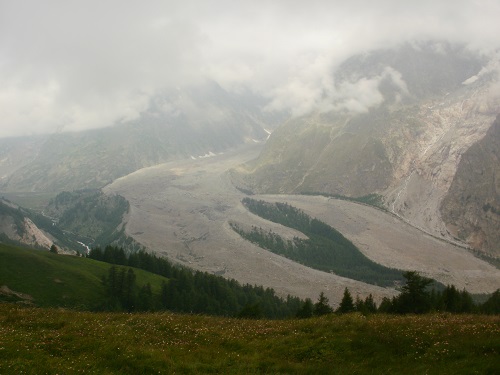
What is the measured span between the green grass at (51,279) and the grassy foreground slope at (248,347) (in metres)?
50.4

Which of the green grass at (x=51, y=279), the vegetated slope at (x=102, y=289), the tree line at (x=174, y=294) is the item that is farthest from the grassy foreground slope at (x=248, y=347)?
the green grass at (x=51, y=279)

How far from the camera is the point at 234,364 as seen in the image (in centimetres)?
1864

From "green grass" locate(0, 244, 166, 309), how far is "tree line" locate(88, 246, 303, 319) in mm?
3693

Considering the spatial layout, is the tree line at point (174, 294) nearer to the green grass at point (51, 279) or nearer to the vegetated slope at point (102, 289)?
the vegetated slope at point (102, 289)

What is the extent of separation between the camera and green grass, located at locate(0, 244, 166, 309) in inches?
2844

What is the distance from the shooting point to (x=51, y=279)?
7944cm

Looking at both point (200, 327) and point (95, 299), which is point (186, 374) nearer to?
point (200, 327)

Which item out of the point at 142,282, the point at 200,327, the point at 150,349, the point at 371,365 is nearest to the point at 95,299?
the point at 142,282

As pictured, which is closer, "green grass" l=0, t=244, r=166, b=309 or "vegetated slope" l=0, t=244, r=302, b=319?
"green grass" l=0, t=244, r=166, b=309

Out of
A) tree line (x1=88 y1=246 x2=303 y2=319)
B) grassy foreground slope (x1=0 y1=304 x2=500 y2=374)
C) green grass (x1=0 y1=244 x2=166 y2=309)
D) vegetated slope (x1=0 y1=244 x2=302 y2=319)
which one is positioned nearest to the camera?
grassy foreground slope (x1=0 y1=304 x2=500 y2=374)


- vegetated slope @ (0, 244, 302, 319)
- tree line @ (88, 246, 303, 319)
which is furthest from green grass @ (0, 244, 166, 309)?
tree line @ (88, 246, 303, 319)

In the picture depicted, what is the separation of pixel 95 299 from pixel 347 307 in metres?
51.8

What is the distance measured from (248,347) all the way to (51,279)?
71.2 m

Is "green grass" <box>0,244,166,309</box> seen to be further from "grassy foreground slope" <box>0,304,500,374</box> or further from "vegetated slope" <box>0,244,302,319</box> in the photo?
"grassy foreground slope" <box>0,304,500,374</box>
